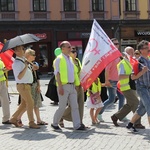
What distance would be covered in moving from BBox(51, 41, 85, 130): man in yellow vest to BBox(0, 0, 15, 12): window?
1009 inches

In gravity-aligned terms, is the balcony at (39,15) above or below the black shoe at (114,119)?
above

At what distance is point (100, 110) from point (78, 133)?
4.71 feet

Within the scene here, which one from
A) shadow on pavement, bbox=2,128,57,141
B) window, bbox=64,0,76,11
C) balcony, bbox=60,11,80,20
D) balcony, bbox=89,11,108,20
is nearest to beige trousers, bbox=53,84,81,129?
shadow on pavement, bbox=2,128,57,141

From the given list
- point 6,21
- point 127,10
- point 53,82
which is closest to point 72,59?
point 53,82

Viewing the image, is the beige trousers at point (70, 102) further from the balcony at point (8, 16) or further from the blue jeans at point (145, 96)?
the balcony at point (8, 16)

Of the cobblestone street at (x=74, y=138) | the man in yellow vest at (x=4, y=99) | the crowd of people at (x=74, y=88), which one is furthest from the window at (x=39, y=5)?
the cobblestone street at (x=74, y=138)

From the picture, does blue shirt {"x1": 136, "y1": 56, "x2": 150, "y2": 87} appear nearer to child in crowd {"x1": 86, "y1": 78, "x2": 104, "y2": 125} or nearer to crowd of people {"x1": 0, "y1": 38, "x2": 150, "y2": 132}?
crowd of people {"x1": 0, "y1": 38, "x2": 150, "y2": 132}

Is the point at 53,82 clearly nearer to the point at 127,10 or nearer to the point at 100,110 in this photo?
the point at 100,110

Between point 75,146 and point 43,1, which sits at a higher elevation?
point 43,1

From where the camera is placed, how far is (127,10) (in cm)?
3612

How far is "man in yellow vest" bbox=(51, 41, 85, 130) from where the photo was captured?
7926 mm

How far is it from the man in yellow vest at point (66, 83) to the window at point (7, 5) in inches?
1009

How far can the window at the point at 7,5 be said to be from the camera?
3265 centimetres

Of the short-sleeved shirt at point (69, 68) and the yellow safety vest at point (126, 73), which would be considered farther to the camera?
the yellow safety vest at point (126, 73)
